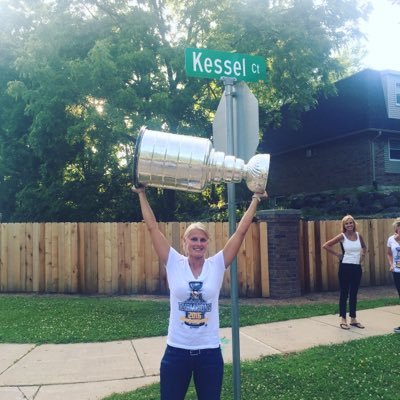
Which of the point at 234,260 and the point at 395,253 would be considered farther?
the point at 395,253

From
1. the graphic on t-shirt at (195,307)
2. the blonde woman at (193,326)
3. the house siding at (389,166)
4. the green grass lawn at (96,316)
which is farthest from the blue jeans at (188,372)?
the house siding at (389,166)

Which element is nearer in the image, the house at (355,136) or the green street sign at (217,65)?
the green street sign at (217,65)

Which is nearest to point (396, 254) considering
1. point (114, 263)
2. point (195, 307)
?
point (195, 307)

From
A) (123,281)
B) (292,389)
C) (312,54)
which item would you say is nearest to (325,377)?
(292,389)

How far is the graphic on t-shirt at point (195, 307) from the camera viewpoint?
113 inches

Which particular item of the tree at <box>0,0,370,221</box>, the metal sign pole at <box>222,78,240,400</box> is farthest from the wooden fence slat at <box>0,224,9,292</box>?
the metal sign pole at <box>222,78,240,400</box>

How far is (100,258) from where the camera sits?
10.3m

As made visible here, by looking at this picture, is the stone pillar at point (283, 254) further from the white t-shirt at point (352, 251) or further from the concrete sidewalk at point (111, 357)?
the white t-shirt at point (352, 251)

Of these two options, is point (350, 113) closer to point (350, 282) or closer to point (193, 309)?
point (350, 282)

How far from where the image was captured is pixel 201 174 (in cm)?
298

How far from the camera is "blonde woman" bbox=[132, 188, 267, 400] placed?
2.82 meters

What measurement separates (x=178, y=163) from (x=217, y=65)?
131 centimetres

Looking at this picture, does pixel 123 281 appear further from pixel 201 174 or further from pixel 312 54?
pixel 312 54

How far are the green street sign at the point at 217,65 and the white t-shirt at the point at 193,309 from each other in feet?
5.62
